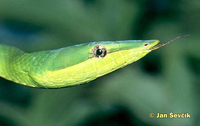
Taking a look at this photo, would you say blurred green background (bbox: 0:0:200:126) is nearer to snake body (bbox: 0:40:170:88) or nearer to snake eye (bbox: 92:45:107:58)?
snake body (bbox: 0:40:170:88)

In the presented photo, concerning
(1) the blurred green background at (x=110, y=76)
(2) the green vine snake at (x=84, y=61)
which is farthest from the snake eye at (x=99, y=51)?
(1) the blurred green background at (x=110, y=76)

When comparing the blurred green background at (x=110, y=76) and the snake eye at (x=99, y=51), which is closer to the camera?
the snake eye at (x=99, y=51)

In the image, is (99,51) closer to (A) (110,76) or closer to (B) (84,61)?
(B) (84,61)

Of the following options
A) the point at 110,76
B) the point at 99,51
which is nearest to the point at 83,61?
the point at 99,51

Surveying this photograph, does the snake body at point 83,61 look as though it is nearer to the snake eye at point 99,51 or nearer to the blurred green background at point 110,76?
the snake eye at point 99,51

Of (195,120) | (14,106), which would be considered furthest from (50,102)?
(195,120)

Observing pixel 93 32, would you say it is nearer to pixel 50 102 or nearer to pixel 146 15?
pixel 146 15

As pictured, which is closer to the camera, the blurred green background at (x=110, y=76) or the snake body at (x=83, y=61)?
the snake body at (x=83, y=61)
